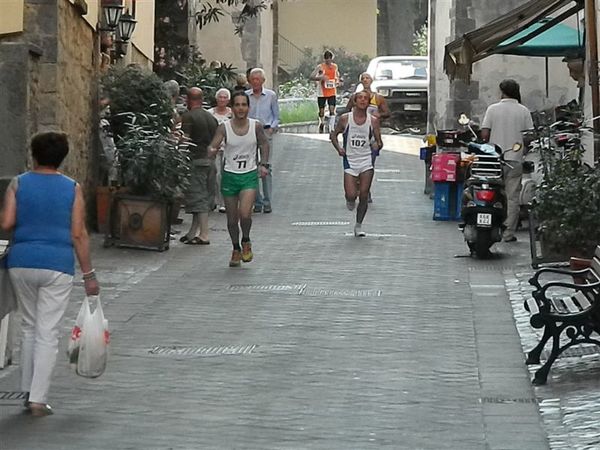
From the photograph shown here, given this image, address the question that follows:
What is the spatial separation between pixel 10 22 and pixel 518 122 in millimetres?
5724

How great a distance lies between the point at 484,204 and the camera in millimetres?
15648

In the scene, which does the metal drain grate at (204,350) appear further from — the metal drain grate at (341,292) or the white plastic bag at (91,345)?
the metal drain grate at (341,292)

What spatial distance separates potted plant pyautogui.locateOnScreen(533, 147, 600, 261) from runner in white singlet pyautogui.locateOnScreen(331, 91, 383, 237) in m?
4.05

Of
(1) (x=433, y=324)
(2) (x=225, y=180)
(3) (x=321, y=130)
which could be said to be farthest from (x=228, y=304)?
(3) (x=321, y=130)

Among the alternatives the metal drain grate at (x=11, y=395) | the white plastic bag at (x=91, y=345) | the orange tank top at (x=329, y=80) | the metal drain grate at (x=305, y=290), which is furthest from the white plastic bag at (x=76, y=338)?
the orange tank top at (x=329, y=80)

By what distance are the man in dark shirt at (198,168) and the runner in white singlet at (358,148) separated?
1.51 meters

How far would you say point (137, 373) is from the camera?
9.44m

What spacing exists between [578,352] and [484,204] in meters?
5.70

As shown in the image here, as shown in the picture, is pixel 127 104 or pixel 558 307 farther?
pixel 127 104

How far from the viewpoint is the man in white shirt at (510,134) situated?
1667 cm

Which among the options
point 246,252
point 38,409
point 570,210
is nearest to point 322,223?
point 246,252

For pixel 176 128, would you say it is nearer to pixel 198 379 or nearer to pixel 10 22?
pixel 10 22

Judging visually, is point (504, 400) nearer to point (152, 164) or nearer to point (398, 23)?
point (152, 164)

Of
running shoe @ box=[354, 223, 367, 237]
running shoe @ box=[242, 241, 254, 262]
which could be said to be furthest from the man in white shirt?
running shoe @ box=[242, 241, 254, 262]
